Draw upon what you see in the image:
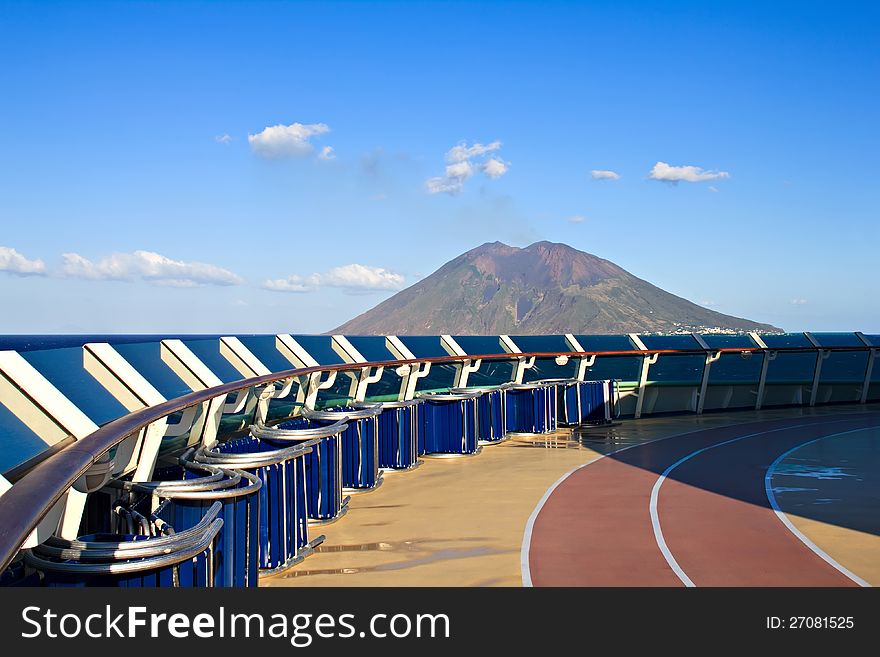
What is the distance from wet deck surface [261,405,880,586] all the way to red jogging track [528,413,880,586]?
0.7 inches

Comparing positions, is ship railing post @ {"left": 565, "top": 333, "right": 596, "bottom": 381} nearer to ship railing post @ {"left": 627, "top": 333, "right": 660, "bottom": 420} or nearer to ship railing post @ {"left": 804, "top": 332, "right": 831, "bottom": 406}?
ship railing post @ {"left": 627, "top": 333, "right": 660, "bottom": 420}

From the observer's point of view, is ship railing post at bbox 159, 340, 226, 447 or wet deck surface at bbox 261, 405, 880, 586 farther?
ship railing post at bbox 159, 340, 226, 447

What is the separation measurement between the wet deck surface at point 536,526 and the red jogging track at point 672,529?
2 centimetres

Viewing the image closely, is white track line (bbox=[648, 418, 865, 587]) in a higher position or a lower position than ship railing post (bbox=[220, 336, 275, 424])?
lower

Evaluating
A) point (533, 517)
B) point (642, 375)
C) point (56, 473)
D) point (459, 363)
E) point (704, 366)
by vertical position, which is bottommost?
point (533, 517)

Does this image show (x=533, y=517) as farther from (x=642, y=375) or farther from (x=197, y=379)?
(x=642, y=375)

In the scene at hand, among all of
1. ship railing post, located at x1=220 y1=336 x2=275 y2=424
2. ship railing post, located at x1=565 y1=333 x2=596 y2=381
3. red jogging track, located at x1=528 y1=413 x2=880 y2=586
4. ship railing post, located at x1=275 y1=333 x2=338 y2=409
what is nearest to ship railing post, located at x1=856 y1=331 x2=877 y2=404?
ship railing post, located at x1=565 y1=333 x2=596 y2=381

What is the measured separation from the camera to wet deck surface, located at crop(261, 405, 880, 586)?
21.3 feet

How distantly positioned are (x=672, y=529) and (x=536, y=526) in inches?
50.9

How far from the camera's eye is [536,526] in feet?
26.7

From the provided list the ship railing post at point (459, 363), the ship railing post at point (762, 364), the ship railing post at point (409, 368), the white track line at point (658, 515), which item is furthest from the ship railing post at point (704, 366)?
the ship railing post at point (409, 368)

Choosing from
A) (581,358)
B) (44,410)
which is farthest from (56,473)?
(581,358)
